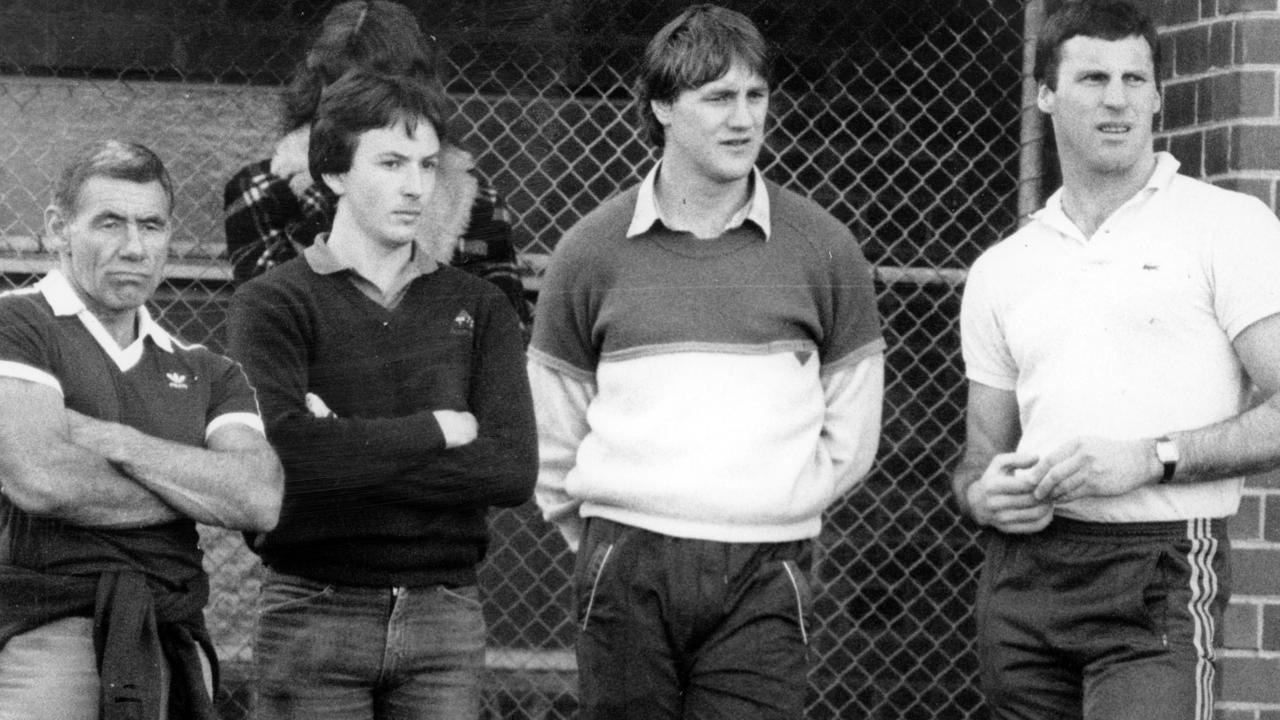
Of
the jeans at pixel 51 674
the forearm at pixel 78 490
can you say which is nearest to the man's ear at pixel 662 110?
the forearm at pixel 78 490

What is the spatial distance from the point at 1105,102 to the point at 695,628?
1.47m

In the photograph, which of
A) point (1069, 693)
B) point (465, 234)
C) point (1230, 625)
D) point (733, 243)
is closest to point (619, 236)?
point (733, 243)

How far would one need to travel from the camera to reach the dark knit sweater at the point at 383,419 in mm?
4461

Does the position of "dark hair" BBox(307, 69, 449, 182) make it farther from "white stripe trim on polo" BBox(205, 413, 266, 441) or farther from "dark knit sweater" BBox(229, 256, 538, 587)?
"white stripe trim on polo" BBox(205, 413, 266, 441)

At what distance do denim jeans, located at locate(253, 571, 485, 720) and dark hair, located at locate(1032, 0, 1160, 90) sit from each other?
1.85m

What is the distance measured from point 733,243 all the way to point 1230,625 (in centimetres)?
172

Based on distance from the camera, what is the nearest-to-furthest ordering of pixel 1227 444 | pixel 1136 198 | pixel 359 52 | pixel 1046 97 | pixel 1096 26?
pixel 1227 444
pixel 1136 198
pixel 1096 26
pixel 1046 97
pixel 359 52

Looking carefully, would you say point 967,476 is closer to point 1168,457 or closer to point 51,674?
point 1168,457

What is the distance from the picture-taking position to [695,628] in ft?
14.5

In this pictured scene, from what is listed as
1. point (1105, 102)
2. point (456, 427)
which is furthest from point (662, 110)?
point (1105, 102)

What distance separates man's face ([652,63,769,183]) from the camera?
4.59 m

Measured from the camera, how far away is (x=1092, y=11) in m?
4.69

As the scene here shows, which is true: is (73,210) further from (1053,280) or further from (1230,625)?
(1230,625)

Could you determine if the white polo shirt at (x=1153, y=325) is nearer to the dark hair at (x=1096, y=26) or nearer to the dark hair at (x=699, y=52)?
the dark hair at (x=1096, y=26)
